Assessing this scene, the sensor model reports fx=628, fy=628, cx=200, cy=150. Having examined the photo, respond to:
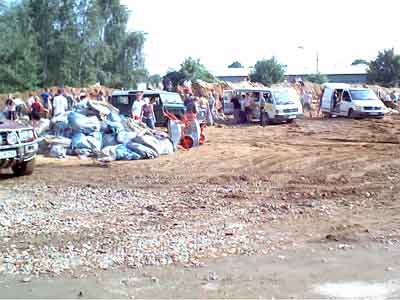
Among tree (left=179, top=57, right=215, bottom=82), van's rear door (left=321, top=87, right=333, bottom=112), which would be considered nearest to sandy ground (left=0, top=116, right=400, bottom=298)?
van's rear door (left=321, top=87, right=333, bottom=112)

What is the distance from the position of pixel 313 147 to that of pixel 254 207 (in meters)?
9.34

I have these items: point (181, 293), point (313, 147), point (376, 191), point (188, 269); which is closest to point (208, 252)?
Answer: point (188, 269)

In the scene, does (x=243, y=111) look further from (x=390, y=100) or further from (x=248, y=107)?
(x=390, y=100)

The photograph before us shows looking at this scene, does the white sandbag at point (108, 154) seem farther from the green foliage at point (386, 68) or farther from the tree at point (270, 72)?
the green foliage at point (386, 68)

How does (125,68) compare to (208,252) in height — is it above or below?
above

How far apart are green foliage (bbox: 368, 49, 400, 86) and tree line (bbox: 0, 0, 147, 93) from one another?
27423 millimetres

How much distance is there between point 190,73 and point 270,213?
168ft

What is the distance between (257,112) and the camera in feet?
97.6

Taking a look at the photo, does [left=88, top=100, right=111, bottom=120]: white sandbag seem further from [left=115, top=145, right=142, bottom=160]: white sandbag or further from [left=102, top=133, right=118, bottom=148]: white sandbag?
[left=115, top=145, right=142, bottom=160]: white sandbag

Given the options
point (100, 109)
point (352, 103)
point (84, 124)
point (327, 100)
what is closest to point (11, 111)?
point (100, 109)

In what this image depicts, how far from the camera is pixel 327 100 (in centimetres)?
3344

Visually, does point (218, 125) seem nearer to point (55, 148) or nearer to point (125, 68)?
point (55, 148)

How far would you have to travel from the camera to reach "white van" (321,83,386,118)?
30.9 metres

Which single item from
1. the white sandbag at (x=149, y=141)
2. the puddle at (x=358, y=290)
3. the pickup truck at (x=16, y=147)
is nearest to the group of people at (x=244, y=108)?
the white sandbag at (x=149, y=141)
